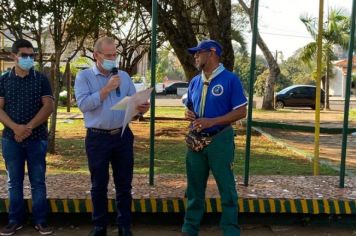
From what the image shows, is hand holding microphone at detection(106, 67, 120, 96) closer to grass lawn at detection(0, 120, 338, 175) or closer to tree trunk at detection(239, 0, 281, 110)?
grass lawn at detection(0, 120, 338, 175)

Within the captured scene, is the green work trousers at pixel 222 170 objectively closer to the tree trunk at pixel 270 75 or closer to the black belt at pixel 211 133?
the black belt at pixel 211 133

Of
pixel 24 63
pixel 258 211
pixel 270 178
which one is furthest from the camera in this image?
pixel 270 178

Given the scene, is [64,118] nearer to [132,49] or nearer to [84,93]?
[132,49]

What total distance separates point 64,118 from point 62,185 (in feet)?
46.6

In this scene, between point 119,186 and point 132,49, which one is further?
point 132,49

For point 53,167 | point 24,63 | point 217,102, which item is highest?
point 24,63

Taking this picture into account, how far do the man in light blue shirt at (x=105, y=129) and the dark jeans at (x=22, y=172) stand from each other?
0.58 m

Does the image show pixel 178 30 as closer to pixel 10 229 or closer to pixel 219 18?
pixel 219 18

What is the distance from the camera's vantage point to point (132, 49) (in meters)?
19.5

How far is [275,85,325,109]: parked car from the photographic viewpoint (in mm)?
32041

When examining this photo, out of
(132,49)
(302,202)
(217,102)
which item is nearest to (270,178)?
(302,202)

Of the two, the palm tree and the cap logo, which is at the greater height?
the palm tree

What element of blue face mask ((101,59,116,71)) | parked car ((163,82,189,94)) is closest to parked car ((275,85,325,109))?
parked car ((163,82,189,94))

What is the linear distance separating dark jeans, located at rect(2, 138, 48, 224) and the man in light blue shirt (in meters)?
0.58
